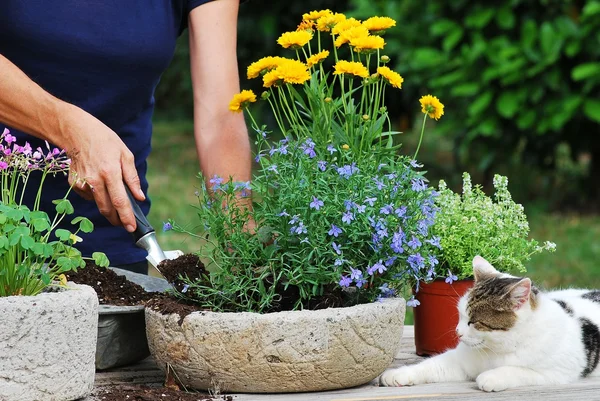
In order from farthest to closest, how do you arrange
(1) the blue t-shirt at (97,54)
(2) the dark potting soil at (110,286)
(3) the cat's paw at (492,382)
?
(1) the blue t-shirt at (97,54), (2) the dark potting soil at (110,286), (3) the cat's paw at (492,382)

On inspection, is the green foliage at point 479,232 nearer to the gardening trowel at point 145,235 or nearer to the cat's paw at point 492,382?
the cat's paw at point 492,382

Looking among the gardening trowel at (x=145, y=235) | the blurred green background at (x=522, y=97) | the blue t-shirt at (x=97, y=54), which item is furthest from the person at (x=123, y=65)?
the blurred green background at (x=522, y=97)

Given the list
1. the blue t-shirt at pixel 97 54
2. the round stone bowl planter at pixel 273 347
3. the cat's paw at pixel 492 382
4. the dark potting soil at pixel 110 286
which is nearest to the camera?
the round stone bowl planter at pixel 273 347

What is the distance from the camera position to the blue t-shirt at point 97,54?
2.42m

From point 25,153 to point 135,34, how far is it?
850 millimetres

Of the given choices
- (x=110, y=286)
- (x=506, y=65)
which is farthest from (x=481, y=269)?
(x=506, y=65)

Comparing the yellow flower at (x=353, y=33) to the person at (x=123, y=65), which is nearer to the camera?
the yellow flower at (x=353, y=33)

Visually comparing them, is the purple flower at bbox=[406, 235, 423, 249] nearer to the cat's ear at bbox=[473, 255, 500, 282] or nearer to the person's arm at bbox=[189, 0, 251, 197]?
the cat's ear at bbox=[473, 255, 500, 282]

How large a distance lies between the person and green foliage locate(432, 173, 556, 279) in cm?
67

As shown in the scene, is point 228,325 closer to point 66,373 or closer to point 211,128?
point 66,373

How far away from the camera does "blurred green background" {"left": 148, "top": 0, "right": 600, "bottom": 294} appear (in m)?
5.95

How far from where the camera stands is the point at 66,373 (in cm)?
165

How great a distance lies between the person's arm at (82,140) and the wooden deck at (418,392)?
33cm

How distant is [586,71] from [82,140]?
175 inches
